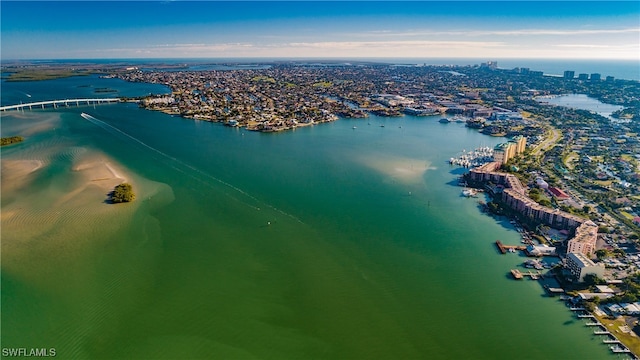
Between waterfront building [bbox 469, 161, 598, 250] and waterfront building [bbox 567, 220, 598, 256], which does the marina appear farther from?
waterfront building [bbox 567, 220, 598, 256]

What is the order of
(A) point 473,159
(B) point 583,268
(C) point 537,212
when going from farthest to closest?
(A) point 473,159 → (C) point 537,212 → (B) point 583,268

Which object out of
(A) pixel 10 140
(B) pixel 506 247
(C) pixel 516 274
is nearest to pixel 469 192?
(B) pixel 506 247

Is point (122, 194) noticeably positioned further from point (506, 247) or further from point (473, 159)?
point (473, 159)

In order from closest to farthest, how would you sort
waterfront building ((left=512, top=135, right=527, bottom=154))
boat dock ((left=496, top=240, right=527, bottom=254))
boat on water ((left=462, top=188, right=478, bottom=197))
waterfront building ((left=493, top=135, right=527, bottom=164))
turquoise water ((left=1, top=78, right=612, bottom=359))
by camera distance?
turquoise water ((left=1, top=78, right=612, bottom=359)) → boat dock ((left=496, top=240, right=527, bottom=254)) → boat on water ((left=462, top=188, right=478, bottom=197)) → waterfront building ((left=493, top=135, right=527, bottom=164)) → waterfront building ((left=512, top=135, right=527, bottom=154))

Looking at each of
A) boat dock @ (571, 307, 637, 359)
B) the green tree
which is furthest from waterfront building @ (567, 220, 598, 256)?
the green tree

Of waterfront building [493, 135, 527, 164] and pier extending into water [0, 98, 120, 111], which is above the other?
pier extending into water [0, 98, 120, 111]

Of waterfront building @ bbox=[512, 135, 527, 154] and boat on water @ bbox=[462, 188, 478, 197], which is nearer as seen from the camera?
boat on water @ bbox=[462, 188, 478, 197]

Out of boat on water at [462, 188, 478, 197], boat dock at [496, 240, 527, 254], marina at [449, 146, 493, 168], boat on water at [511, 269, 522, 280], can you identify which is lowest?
boat on water at [511, 269, 522, 280]
